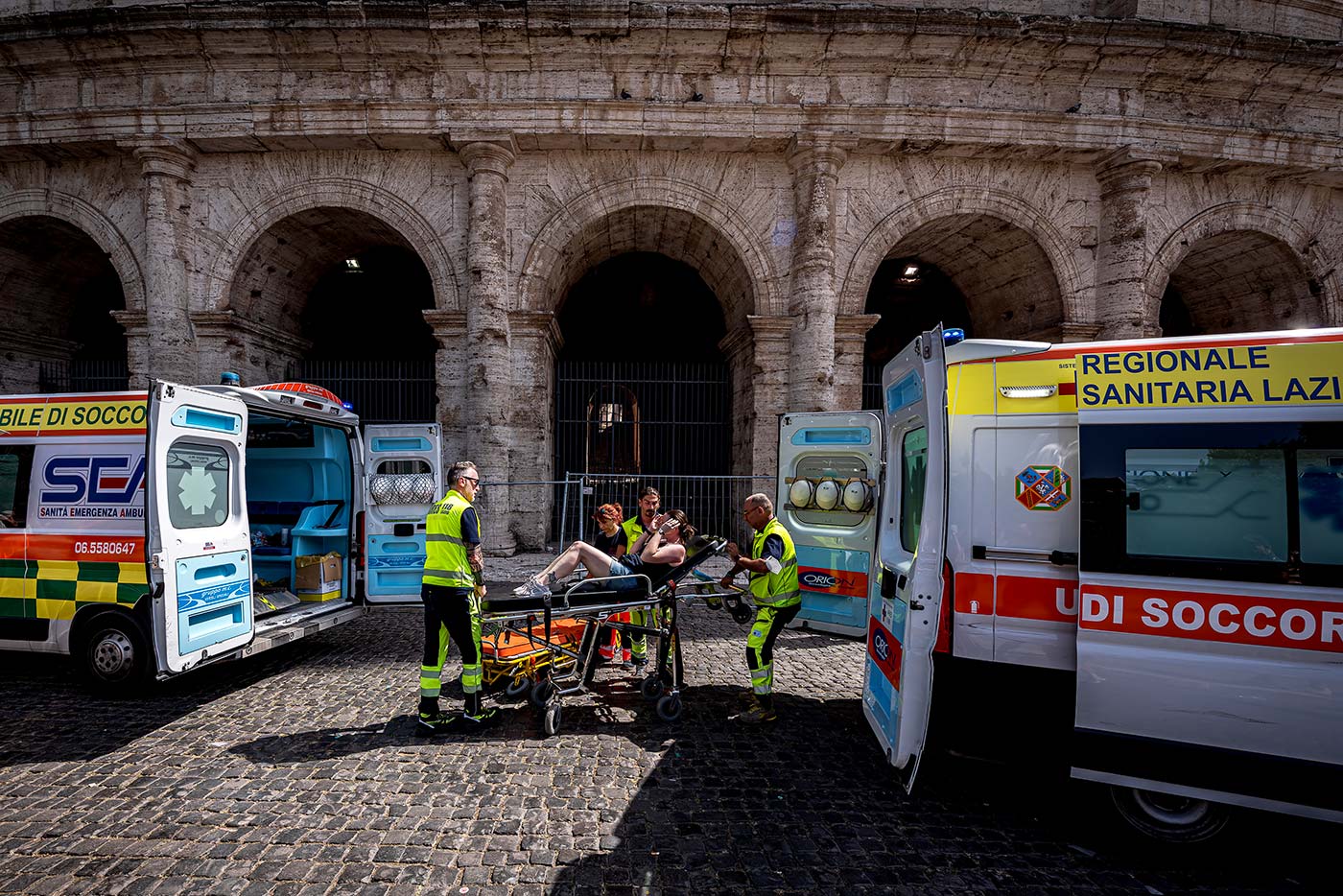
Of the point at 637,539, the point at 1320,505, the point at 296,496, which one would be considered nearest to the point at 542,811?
the point at 637,539

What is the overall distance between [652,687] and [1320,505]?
411cm

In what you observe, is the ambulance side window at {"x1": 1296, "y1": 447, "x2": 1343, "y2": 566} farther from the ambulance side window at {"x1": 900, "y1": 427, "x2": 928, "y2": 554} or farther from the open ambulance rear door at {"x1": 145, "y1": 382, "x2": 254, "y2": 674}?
the open ambulance rear door at {"x1": 145, "y1": 382, "x2": 254, "y2": 674}

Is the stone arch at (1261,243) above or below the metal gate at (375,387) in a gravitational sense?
above

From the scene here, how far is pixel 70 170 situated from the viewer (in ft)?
31.2

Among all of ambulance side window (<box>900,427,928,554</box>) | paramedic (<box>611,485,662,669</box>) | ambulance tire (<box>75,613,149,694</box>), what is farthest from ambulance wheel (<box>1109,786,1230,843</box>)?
ambulance tire (<box>75,613,149,694</box>)

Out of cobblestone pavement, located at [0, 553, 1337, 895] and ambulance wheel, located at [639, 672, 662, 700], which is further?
ambulance wheel, located at [639, 672, 662, 700]

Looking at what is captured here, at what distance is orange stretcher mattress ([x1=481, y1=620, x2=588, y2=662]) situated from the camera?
14.9ft

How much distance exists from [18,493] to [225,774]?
3.39m

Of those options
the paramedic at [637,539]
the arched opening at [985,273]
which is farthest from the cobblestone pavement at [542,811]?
the arched opening at [985,273]

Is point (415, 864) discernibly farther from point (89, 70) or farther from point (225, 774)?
point (89, 70)

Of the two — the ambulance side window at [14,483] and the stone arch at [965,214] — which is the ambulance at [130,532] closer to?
the ambulance side window at [14,483]

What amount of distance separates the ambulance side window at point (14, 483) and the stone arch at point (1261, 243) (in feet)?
47.6

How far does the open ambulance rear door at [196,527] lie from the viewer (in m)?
3.96

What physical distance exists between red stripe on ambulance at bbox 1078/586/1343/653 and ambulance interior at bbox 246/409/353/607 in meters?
6.75
